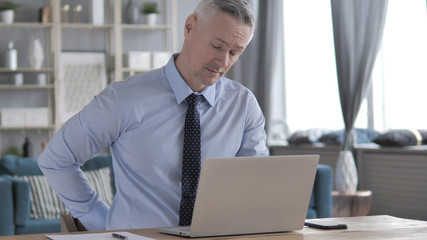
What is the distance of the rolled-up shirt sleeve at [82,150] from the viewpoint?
6.09ft

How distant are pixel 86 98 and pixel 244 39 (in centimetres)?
546

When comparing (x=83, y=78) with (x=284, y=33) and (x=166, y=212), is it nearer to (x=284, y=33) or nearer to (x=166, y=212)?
(x=284, y=33)

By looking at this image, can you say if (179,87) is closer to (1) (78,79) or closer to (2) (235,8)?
(2) (235,8)

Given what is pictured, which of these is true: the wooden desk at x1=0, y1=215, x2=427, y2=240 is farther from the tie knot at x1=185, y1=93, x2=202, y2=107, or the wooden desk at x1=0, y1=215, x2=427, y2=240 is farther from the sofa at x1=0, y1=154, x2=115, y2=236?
the sofa at x1=0, y1=154, x2=115, y2=236

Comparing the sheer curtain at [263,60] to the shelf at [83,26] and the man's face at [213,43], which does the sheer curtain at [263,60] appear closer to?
the shelf at [83,26]

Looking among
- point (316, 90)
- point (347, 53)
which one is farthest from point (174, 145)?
point (316, 90)

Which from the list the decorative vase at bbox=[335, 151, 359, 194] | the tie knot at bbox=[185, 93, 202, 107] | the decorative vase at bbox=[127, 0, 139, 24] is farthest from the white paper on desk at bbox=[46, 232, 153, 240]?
the decorative vase at bbox=[127, 0, 139, 24]

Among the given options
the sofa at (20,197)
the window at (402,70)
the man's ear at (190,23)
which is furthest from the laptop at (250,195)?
the window at (402,70)

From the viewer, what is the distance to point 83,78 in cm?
713

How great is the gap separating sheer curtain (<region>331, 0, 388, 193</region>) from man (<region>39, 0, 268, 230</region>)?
329 centimetres

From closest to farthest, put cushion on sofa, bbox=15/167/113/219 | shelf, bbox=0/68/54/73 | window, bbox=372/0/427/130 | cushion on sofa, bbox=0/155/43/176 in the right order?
cushion on sofa, bbox=15/167/113/219 → cushion on sofa, bbox=0/155/43/176 → window, bbox=372/0/427/130 → shelf, bbox=0/68/54/73

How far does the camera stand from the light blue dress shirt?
1.87 m

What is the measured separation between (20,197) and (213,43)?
9.52 feet

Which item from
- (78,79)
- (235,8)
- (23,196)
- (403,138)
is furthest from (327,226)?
(78,79)
